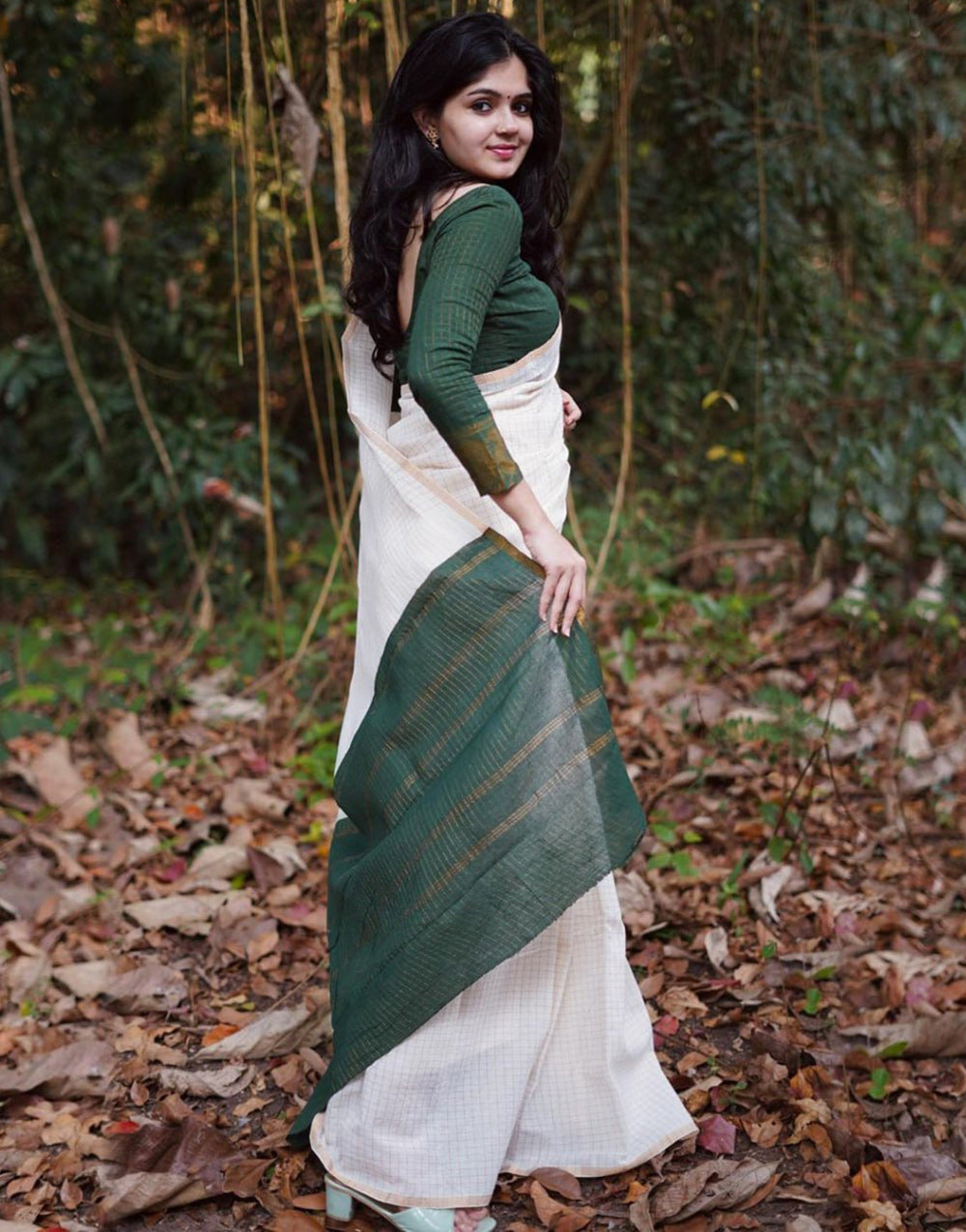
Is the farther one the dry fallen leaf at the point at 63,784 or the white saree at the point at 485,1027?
the dry fallen leaf at the point at 63,784

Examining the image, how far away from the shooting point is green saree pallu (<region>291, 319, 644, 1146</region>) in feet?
5.55

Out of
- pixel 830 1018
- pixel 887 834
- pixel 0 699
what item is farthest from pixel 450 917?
pixel 0 699

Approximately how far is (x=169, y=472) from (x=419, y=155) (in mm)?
2585

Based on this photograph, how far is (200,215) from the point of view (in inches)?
185

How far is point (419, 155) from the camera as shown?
70.3 inches

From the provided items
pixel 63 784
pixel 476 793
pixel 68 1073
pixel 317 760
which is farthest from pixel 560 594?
pixel 63 784

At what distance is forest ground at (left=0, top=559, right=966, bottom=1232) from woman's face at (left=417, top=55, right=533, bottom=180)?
1.36 m

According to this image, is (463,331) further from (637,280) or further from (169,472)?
(637,280)

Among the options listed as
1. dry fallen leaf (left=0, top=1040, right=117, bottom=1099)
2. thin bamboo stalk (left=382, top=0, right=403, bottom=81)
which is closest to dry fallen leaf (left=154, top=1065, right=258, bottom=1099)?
dry fallen leaf (left=0, top=1040, right=117, bottom=1099)

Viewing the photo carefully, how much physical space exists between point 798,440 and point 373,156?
238 cm

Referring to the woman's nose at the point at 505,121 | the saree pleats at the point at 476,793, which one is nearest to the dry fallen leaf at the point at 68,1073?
the saree pleats at the point at 476,793

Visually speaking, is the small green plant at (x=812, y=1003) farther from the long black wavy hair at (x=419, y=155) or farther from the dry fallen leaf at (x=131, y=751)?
the dry fallen leaf at (x=131, y=751)

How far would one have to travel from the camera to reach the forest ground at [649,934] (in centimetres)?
191

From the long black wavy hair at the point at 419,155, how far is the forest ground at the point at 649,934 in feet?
4.12
